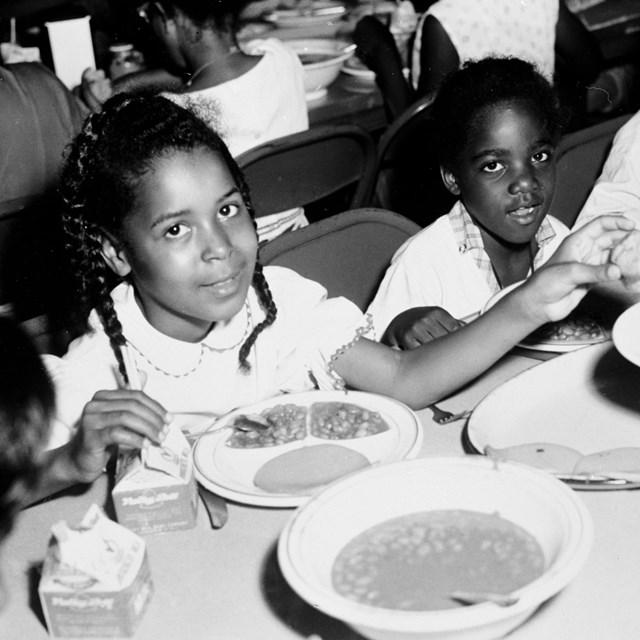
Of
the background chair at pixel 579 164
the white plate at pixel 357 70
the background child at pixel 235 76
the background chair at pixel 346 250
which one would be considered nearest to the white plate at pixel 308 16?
the white plate at pixel 357 70

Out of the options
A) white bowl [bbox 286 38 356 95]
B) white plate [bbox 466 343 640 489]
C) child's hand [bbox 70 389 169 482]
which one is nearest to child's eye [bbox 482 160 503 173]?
white plate [bbox 466 343 640 489]

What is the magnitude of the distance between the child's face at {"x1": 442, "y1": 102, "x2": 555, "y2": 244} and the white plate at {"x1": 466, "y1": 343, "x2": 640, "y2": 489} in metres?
0.59

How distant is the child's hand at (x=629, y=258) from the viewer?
1276 millimetres

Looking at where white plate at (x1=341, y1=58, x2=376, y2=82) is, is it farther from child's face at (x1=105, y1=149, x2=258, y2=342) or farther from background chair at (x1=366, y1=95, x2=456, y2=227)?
child's face at (x1=105, y1=149, x2=258, y2=342)

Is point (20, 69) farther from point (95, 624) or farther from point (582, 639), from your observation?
point (582, 639)

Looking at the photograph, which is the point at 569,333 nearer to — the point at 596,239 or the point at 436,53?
the point at 596,239

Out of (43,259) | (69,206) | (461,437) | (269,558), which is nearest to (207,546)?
(269,558)

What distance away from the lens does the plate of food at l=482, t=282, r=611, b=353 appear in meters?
1.35

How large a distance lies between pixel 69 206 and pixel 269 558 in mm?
673

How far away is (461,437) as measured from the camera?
3.87 feet

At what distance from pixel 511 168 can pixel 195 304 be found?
2.64 ft

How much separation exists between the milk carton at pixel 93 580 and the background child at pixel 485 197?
94 centimetres

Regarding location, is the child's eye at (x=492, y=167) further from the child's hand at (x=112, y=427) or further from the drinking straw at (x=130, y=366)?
the child's hand at (x=112, y=427)

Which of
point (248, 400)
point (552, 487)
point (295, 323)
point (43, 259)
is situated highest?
point (552, 487)
